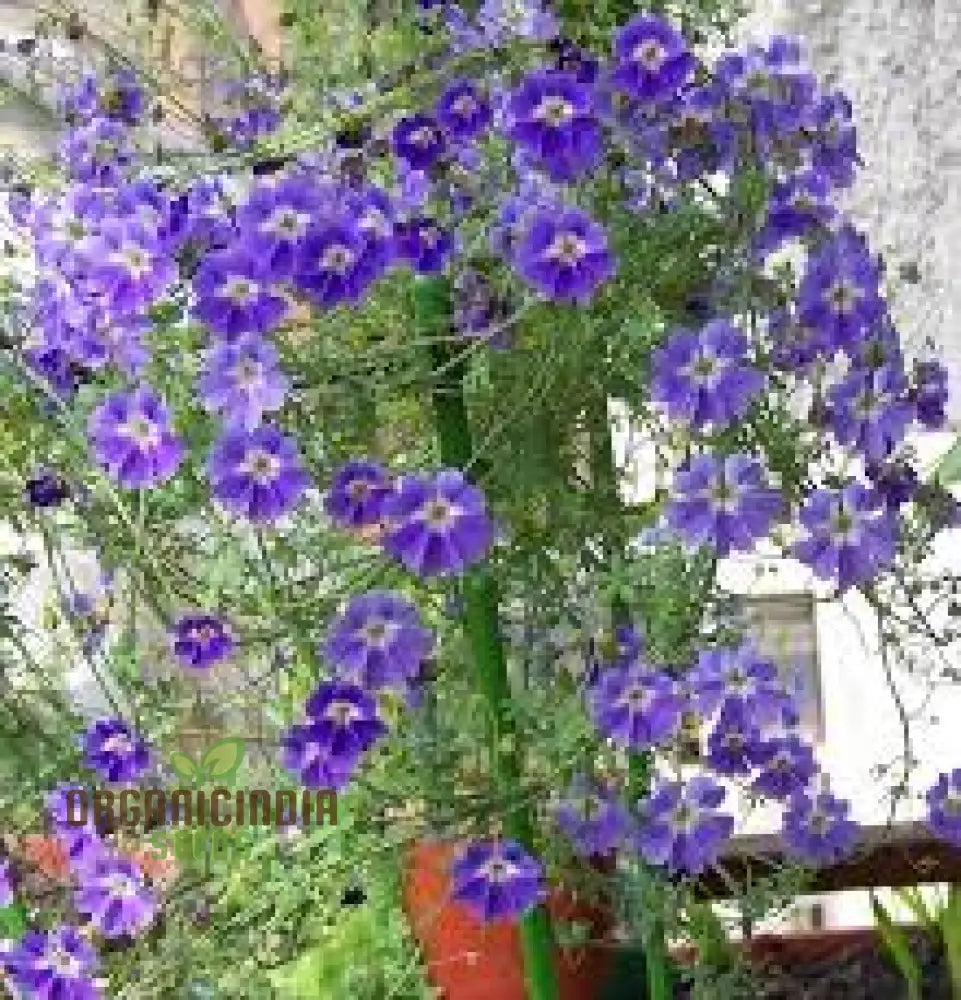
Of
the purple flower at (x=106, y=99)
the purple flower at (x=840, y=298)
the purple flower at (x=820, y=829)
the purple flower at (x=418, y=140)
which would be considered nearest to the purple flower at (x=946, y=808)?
the purple flower at (x=820, y=829)

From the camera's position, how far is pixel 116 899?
1.51m

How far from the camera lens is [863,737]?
2.63m

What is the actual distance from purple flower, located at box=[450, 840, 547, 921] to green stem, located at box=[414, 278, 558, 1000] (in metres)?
0.04

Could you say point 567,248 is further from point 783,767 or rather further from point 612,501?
point 783,767

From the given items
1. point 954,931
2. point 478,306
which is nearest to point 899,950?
point 954,931

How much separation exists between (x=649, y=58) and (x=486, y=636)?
36 cm

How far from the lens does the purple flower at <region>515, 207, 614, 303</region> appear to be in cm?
130

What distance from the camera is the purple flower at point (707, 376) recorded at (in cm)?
134

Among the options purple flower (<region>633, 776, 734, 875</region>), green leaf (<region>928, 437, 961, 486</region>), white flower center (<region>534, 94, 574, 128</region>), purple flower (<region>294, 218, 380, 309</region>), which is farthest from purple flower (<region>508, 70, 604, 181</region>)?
green leaf (<region>928, 437, 961, 486</region>)

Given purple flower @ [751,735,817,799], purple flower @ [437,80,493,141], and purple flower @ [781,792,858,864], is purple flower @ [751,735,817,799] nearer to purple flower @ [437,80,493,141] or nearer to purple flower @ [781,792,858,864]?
purple flower @ [781,792,858,864]

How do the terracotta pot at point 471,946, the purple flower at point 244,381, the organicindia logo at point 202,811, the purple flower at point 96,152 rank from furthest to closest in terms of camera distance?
the terracotta pot at point 471,946 < the organicindia logo at point 202,811 < the purple flower at point 96,152 < the purple flower at point 244,381

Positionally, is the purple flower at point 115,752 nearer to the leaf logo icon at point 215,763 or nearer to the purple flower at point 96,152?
the leaf logo icon at point 215,763

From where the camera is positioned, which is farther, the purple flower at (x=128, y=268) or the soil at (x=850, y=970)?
the soil at (x=850, y=970)

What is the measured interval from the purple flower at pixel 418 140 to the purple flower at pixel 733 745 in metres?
0.37
